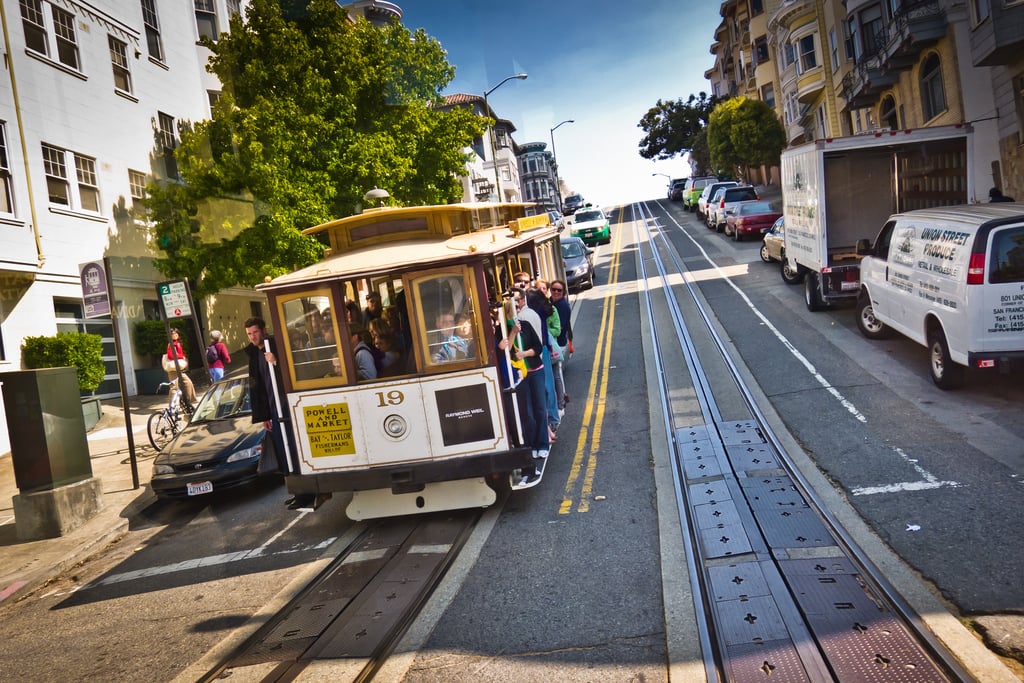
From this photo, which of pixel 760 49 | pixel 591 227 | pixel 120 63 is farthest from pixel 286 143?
pixel 760 49

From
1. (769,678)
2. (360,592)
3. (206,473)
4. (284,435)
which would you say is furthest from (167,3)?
(769,678)

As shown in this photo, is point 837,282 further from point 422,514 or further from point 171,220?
point 171,220

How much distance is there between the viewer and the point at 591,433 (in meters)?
10.6

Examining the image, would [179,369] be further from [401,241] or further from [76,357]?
[401,241]

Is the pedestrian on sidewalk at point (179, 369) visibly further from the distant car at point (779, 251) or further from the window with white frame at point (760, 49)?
the window with white frame at point (760, 49)

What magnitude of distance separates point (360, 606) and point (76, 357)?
12839 mm

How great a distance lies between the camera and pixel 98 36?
64.1 ft

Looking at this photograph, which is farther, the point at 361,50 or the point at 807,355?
the point at 361,50

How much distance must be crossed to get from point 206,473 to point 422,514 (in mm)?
3512

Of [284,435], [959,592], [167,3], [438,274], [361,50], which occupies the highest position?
[167,3]

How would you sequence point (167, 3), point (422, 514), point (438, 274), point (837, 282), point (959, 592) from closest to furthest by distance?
point (959, 592), point (438, 274), point (422, 514), point (837, 282), point (167, 3)

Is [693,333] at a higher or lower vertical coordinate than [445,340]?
lower

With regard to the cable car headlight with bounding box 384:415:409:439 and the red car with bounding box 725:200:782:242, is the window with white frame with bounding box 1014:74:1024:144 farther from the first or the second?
the cable car headlight with bounding box 384:415:409:439

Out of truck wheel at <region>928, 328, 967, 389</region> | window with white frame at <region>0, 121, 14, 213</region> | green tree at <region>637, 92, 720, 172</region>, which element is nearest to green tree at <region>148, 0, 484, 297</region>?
window with white frame at <region>0, 121, 14, 213</region>
